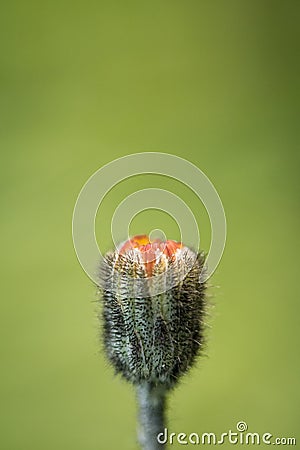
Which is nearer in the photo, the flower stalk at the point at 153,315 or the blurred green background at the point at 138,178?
the flower stalk at the point at 153,315

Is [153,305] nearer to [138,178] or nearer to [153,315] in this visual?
[153,315]

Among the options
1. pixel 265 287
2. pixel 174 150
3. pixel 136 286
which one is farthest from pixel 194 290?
pixel 174 150

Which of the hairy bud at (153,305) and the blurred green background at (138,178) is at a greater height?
the blurred green background at (138,178)

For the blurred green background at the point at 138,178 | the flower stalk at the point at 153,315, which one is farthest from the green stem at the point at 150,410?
the blurred green background at the point at 138,178

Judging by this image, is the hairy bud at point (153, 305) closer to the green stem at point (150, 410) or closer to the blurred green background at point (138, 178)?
the green stem at point (150, 410)

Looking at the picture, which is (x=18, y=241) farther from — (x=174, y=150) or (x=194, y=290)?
(x=194, y=290)

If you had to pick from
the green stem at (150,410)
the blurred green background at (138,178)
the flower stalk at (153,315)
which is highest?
the blurred green background at (138,178)

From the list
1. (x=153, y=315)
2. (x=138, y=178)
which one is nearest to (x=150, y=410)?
(x=153, y=315)
